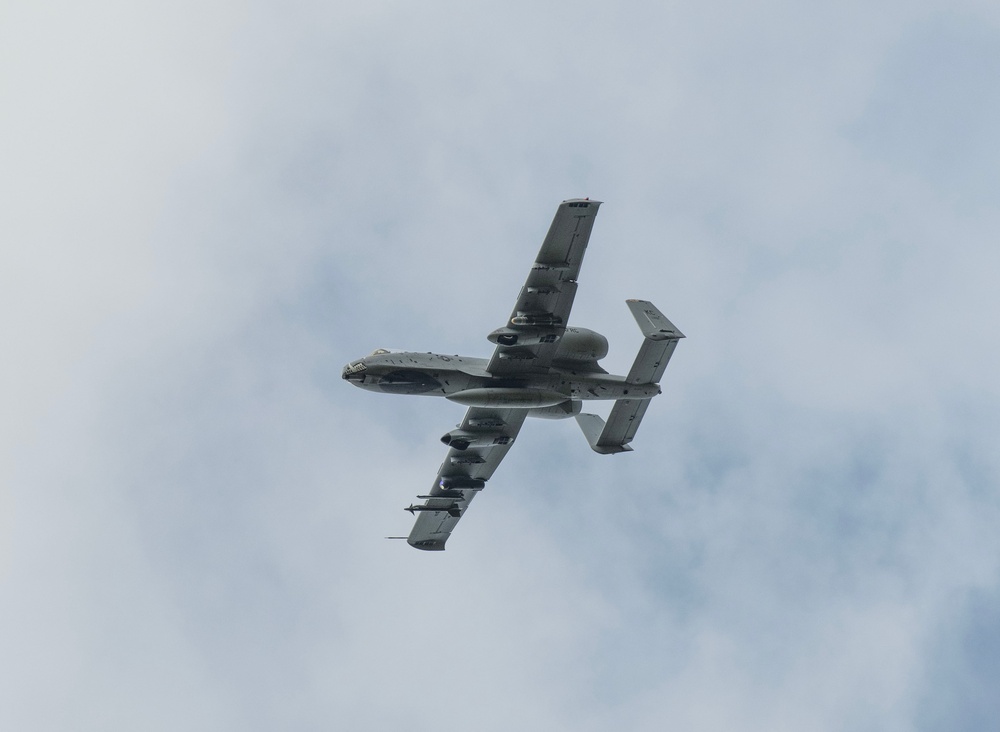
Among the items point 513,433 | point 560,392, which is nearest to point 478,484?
point 513,433

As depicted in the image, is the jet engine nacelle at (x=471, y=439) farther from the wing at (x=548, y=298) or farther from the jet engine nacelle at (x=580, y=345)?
the jet engine nacelle at (x=580, y=345)

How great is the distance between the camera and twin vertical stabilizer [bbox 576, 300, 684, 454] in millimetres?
72750

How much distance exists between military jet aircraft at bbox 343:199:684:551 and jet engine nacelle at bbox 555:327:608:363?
5 cm

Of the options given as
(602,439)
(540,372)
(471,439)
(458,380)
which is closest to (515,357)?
(540,372)

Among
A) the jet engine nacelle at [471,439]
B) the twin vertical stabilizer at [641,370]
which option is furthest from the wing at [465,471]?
the twin vertical stabilizer at [641,370]

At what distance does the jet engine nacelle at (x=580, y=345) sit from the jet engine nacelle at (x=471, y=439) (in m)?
7.27

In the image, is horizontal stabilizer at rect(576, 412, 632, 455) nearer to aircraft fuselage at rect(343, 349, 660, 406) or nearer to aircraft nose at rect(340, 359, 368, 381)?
aircraft fuselage at rect(343, 349, 660, 406)

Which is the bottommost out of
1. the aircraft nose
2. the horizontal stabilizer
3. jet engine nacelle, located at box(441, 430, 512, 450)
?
the aircraft nose

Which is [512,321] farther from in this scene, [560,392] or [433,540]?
[433,540]

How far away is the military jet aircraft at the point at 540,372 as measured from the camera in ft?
221

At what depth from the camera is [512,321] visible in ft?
226

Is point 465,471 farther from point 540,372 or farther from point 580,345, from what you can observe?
point 580,345

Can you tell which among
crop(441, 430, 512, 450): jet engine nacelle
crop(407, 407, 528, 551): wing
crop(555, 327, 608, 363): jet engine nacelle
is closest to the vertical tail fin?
crop(555, 327, 608, 363): jet engine nacelle

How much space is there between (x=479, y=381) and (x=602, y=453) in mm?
9616
